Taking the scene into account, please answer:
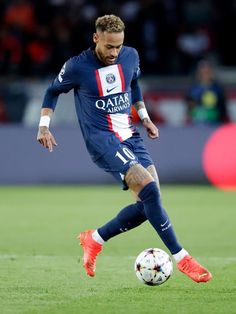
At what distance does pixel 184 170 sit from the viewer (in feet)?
56.4

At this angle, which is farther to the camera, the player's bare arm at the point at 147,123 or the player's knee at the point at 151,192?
the player's bare arm at the point at 147,123

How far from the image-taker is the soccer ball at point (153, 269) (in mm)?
7207

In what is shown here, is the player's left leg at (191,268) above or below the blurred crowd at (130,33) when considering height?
above

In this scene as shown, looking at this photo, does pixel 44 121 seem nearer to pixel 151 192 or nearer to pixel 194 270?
pixel 151 192

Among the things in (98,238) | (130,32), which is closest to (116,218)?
(98,238)

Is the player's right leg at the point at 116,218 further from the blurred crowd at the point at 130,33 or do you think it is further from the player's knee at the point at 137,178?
the blurred crowd at the point at 130,33

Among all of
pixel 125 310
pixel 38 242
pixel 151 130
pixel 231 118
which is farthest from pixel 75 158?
pixel 125 310

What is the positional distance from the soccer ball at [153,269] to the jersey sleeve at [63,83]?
152 cm

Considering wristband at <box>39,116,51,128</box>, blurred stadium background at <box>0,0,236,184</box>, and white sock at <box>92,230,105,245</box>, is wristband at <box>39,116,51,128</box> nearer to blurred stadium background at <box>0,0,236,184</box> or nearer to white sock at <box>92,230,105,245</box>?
white sock at <box>92,230,105,245</box>

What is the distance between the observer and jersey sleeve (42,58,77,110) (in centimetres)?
777

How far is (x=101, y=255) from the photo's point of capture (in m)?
9.18

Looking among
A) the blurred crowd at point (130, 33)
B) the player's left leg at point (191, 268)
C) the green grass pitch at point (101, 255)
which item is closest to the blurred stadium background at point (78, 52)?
the blurred crowd at point (130, 33)

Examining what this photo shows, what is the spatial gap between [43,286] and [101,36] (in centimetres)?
196

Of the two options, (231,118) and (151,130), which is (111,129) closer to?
(151,130)
